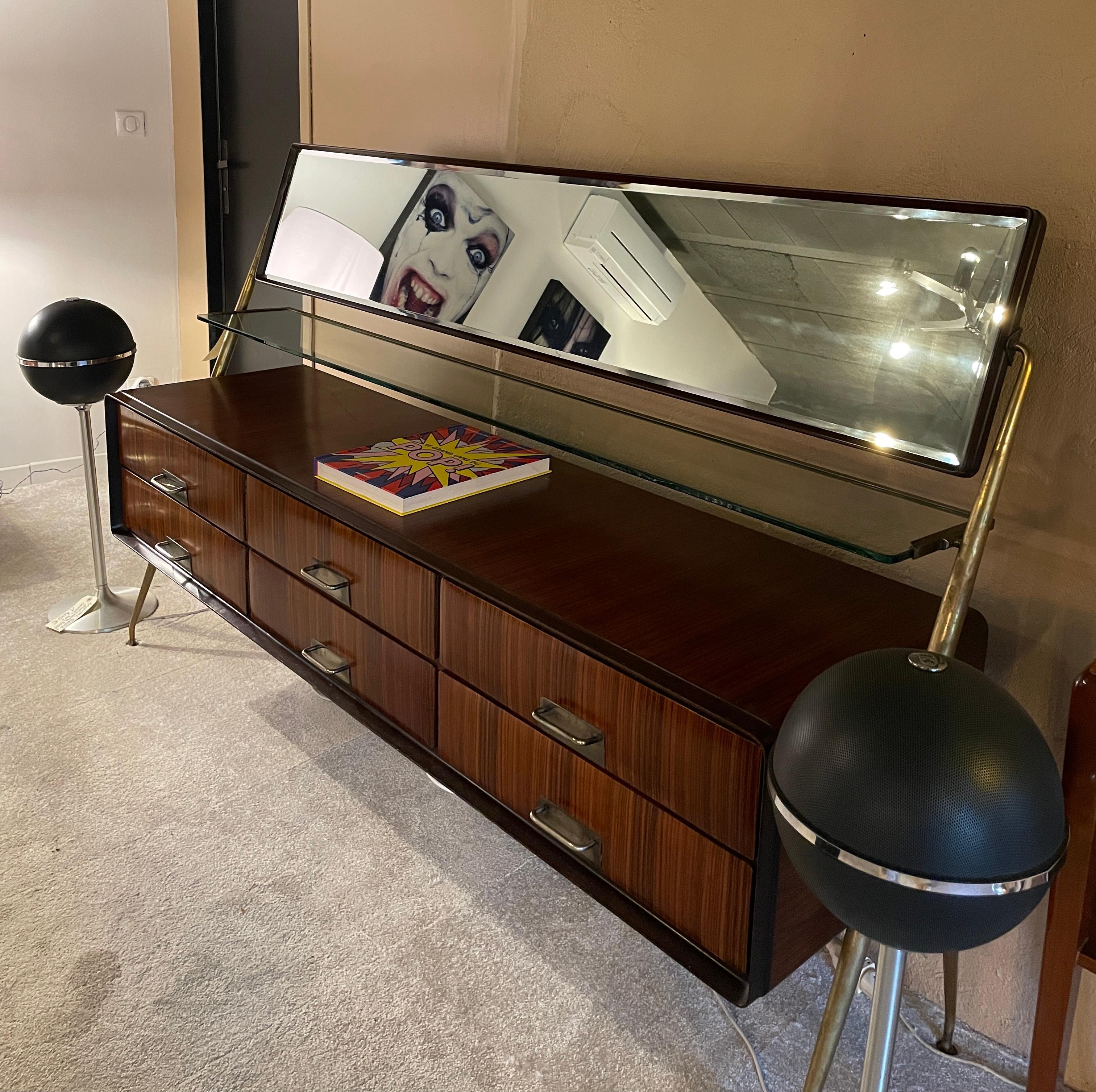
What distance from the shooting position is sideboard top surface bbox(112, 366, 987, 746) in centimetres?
116

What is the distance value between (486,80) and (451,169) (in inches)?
7.9

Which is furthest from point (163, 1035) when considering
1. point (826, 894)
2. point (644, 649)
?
point (826, 894)

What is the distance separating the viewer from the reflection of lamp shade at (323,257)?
1.99m

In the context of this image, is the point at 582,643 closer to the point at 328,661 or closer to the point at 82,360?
the point at 328,661

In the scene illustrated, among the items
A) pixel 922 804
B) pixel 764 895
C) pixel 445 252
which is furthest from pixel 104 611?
pixel 922 804

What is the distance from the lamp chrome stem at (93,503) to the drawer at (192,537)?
0.41 meters

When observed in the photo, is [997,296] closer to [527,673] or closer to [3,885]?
[527,673]

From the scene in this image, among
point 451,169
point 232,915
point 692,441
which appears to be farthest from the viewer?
point 451,169

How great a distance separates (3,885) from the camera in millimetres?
1709

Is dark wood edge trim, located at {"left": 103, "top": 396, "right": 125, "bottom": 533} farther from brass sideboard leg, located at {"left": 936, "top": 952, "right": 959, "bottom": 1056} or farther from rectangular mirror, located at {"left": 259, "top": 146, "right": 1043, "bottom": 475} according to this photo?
brass sideboard leg, located at {"left": 936, "top": 952, "right": 959, "bottom": 1056}

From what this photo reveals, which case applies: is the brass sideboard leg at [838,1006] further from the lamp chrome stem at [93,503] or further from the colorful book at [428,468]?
the lamp chrome stem at [93,503]

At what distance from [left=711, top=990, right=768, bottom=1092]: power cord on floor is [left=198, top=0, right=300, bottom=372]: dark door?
6.26ft

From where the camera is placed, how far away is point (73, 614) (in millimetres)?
2580

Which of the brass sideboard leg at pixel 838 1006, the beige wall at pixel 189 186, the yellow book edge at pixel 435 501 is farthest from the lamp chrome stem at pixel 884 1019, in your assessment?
the beige wall at pixel 189 186
